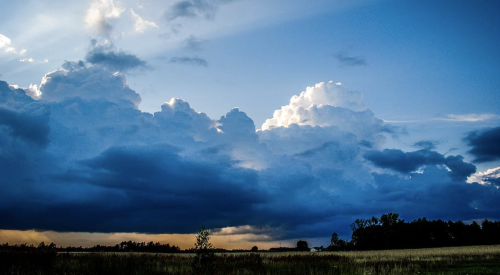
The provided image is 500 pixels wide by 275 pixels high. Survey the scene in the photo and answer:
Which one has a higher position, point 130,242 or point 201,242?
point 201,242

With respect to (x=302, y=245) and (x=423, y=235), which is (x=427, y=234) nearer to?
(x=423, y=235)

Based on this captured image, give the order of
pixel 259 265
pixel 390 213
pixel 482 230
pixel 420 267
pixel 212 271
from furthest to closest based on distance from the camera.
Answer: pixel 390 213 < pixel 482 230 < pixel 420 267 < pixel 259 265 < pixel 212 271

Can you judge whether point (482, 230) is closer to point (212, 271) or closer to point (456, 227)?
point (456, 227)

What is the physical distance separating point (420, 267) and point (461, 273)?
19.6ft

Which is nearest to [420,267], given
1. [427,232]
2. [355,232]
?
[427,232]

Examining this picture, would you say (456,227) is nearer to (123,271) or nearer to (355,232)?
(355,232)

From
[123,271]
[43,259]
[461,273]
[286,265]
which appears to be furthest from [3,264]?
[461,273]

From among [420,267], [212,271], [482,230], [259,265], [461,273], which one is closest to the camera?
[212,271]

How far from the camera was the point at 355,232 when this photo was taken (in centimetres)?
15262

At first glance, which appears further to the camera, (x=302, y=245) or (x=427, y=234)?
(x=302, y=245)

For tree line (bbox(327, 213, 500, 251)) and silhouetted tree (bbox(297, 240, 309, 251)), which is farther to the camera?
silhouetted tree (bbox(297, 240, 309, 251))

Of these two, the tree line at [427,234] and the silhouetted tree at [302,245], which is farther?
the silhouetted tree at [302,245]

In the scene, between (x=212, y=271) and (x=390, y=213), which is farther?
(x=390, y=213)

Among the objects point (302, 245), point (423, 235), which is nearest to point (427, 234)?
point (423, 235)
